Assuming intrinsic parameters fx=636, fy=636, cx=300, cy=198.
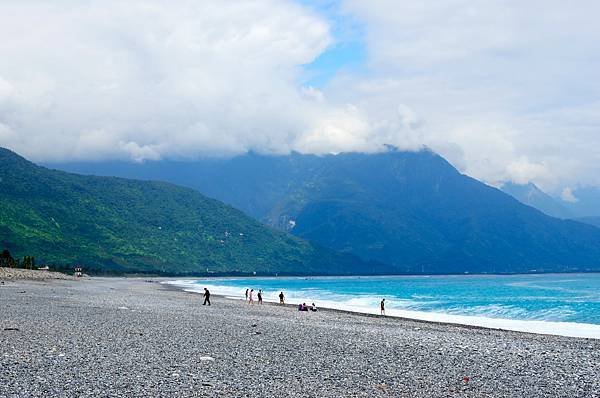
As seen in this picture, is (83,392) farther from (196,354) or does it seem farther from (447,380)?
(447,380)

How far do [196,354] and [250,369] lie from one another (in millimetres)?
3295

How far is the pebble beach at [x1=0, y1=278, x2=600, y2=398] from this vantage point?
16.7 meters

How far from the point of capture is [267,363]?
2100 cm

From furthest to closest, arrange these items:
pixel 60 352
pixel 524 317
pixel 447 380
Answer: pixel 524 317 < pixel 60 352 < pixel 447 380

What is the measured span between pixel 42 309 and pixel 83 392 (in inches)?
983

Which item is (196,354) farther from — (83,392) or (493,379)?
(493,379)

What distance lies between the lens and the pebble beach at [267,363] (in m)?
16.7

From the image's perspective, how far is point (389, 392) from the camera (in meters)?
17.0

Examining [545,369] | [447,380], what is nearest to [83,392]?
[447,380]

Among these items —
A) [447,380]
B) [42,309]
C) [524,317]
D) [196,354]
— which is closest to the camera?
[447,380]

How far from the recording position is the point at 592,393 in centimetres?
1769

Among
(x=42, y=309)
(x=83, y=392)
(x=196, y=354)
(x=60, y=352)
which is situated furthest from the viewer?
(x=42, y=309)

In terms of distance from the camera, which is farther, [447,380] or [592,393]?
[447,380]

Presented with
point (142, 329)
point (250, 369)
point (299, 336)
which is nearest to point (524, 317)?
point (299, 336)
